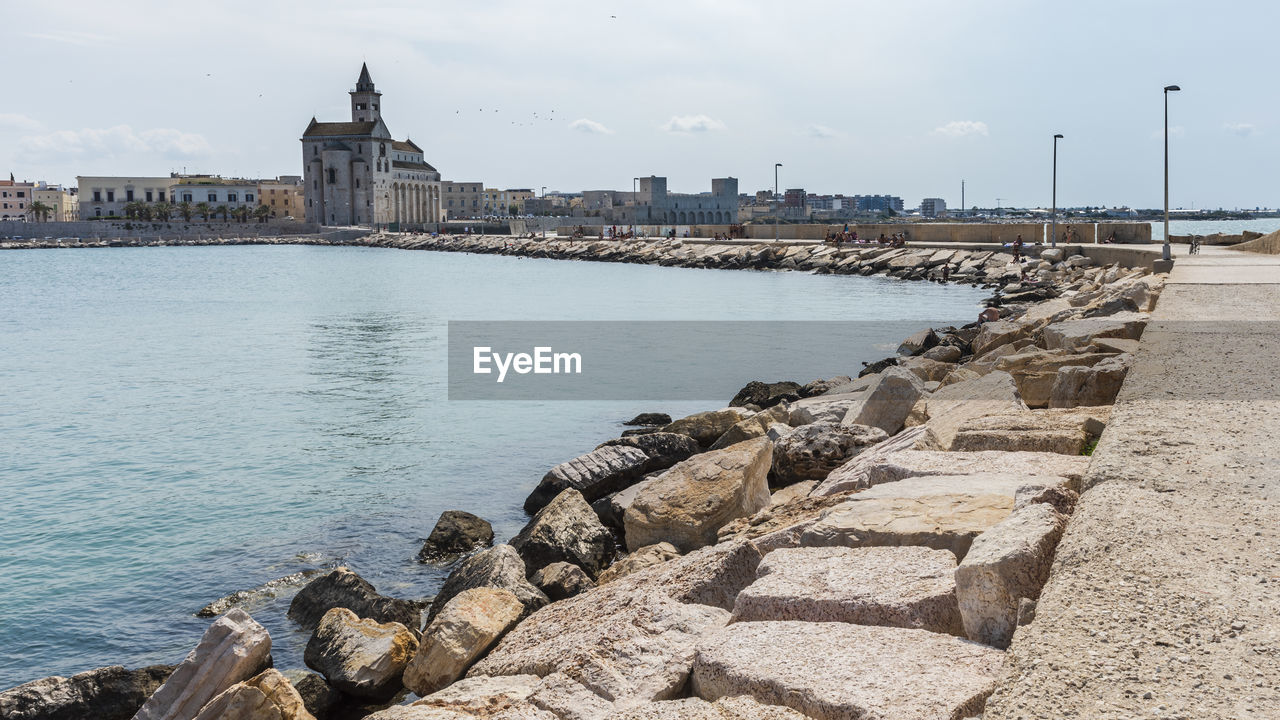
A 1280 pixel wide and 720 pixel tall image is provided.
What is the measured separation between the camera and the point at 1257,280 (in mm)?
13672

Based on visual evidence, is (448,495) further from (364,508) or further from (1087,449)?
(1087,449)

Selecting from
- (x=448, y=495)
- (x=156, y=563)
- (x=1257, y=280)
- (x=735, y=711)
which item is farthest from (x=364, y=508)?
(x=1257, y=280)

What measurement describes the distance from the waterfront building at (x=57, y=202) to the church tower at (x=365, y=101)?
39.5m

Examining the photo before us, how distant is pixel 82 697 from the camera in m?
5.18

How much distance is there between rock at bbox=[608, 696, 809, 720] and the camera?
2809 millimetres

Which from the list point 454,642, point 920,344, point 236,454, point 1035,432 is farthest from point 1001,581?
point 920,344

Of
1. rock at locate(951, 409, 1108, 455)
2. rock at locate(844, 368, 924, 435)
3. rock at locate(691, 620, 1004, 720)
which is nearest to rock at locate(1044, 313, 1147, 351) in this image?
rock at locate(844, 368, 924, 435)

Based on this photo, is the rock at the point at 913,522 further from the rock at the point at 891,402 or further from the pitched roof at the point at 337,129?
the pitched roof at the point at 337,129

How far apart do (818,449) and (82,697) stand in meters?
4.85

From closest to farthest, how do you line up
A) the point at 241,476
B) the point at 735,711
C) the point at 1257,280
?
the point at 735,711 → the point at 241,476 → the point at 1257,280

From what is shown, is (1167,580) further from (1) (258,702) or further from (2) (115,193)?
(2) (115,193)

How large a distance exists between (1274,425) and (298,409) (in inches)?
496

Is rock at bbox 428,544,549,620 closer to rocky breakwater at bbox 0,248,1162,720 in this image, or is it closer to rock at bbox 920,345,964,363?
rocky breakwater at bbox 0,248,1162,720

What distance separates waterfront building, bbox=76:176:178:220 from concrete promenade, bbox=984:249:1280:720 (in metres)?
135
